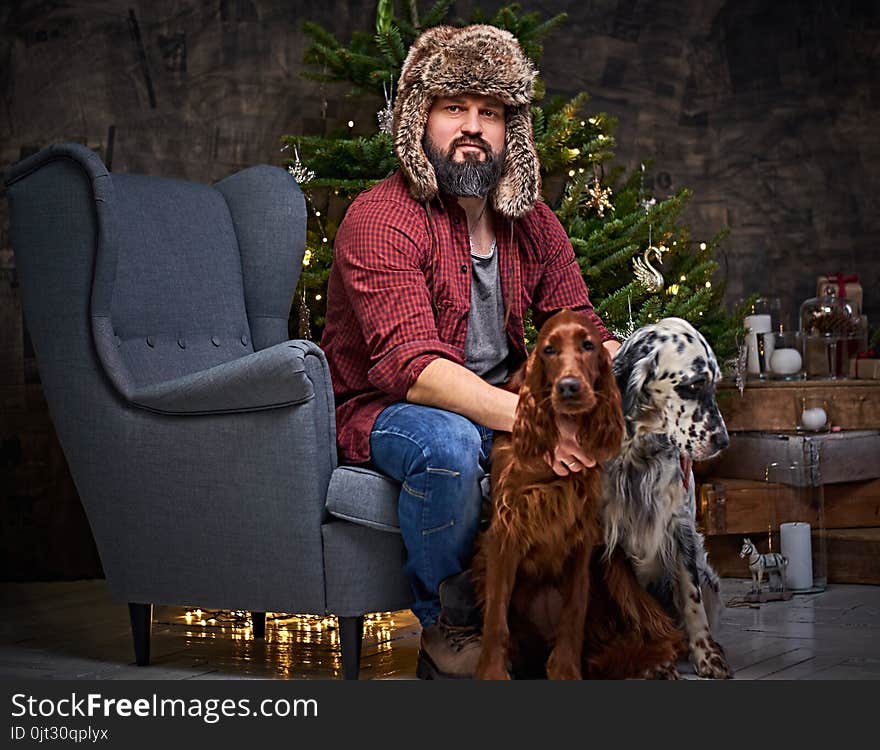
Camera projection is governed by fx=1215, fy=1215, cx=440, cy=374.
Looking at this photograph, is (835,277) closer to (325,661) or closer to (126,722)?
(325,661)

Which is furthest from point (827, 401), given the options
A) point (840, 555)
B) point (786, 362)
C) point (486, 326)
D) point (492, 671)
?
point (492, 671)

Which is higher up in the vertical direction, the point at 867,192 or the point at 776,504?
the point at 867,192

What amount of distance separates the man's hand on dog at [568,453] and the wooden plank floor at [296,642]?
2.35 feet

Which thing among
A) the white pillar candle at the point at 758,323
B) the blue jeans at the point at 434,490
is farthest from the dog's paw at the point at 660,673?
the white pillar candle at the point at 758,323

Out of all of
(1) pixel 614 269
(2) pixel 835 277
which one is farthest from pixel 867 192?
(1) pixel 614 269

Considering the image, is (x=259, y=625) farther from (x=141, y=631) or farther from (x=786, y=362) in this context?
(x=786, y=362)

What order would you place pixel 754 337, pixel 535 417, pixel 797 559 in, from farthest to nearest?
pixel 754 337, pixel 797 559, pixel 535 417

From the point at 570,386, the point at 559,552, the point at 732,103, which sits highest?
the point at 732,103

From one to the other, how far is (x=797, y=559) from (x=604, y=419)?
2139 mm

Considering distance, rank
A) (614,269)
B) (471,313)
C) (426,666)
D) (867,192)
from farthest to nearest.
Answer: (867,192) → (614,269) → (471,313) → (426,666)

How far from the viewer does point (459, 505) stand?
2.75 meters

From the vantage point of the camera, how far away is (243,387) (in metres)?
2.91

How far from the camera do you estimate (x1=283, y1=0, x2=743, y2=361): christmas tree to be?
437cm

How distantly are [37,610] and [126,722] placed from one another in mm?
2031
